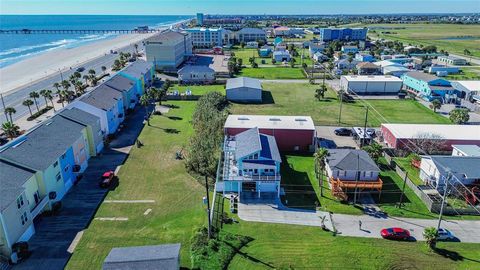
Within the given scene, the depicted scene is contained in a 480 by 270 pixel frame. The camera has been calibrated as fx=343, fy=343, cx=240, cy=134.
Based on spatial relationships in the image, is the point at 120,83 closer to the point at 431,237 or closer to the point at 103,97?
the point at 103,97

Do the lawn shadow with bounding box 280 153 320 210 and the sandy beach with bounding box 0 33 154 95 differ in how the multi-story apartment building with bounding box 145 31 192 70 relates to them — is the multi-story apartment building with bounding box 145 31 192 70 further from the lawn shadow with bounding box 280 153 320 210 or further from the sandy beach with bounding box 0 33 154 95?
the lawn shadow with bounding box 280 153 320 210

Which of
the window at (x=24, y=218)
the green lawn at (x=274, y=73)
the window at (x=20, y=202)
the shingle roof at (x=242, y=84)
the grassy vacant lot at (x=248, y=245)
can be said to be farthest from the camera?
the green lawn at (x=274, y=73)

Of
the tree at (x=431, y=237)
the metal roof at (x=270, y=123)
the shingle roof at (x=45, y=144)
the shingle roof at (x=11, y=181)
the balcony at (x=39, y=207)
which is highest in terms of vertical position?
the shingle roof at (x=45, y=144)

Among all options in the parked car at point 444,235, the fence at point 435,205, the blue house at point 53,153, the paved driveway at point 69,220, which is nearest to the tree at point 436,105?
the fence at point 435,205

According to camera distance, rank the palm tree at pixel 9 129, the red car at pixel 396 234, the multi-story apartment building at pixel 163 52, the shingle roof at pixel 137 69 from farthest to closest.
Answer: the multi-story apartment building at pixel 163 52 < the shingle roof at pixel 137 69 < the palm tree at pixel 9 129 < the red car at pixel 396 234

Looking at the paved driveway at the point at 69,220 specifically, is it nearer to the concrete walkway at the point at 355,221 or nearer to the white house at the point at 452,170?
the concrete walkway at the point at 355,221

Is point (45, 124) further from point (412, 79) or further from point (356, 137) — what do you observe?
point (412, 79)
